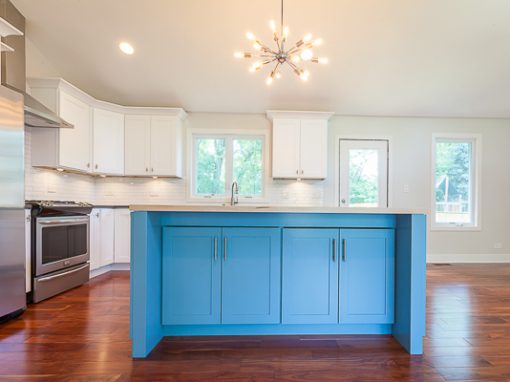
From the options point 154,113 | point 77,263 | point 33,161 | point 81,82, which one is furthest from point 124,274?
point 81,82

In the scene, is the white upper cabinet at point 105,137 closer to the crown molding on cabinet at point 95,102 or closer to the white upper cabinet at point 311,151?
the crown molding on cabinet at point 95,102

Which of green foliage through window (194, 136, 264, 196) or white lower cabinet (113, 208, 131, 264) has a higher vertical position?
green foliage through window (194, 136, 264, 196)

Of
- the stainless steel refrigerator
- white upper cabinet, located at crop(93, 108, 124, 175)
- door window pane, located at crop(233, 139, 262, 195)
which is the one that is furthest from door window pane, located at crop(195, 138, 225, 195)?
the stainless steel refrigerator

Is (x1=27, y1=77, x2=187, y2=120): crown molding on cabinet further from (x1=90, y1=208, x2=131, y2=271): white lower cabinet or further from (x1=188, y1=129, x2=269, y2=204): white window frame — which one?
(x1=90, y1=208, x2=131, y2=271): white lower cabinet

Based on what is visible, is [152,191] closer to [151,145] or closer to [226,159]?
[151,145]

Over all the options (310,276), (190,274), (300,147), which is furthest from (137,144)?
(310,276)

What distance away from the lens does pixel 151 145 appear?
4.09 m

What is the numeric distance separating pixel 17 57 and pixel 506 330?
5388mm

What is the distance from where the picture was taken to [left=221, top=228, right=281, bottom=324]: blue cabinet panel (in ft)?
6.27

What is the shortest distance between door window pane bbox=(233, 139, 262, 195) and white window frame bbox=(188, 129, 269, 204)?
0.06m

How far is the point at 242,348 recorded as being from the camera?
6.13 ft

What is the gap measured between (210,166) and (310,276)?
304 cm

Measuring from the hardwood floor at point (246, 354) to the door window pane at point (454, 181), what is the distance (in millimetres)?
2599

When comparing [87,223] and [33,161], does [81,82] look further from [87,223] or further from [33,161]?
[87,223]
